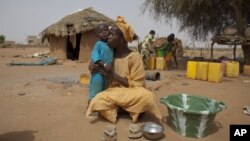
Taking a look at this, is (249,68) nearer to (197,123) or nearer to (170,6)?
(170,6)

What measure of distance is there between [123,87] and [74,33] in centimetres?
1167

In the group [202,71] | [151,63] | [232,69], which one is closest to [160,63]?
[151,63]

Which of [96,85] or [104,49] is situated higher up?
[104,49]

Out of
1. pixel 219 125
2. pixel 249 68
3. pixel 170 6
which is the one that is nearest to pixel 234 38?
pixel 249 68

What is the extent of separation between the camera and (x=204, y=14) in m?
14.1

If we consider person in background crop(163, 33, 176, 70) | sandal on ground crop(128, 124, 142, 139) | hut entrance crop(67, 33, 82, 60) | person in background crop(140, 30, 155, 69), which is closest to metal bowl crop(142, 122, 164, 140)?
sandal on ground crop(128, 124, 142, 139)

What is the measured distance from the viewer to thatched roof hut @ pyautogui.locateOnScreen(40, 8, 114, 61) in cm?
1527

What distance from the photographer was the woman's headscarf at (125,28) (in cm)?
419

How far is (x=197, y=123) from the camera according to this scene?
3.50 m

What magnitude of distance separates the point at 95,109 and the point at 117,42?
1091 millimetres

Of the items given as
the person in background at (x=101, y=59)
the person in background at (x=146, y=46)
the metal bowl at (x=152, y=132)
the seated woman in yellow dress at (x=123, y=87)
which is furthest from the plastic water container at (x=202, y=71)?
the metal bowl at (x=152, y=132)

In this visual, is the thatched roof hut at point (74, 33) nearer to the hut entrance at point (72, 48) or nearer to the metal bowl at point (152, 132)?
the hut entrance at point (72, 48)

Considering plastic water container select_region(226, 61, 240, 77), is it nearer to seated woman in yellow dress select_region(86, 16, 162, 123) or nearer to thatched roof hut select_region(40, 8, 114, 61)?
seated woman in yellow dress select_region(86, 16, 162, 123)

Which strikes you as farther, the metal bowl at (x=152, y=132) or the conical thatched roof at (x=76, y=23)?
the conical thatched roof at (x=76, y=23)
